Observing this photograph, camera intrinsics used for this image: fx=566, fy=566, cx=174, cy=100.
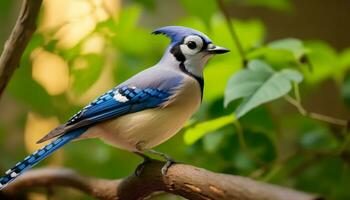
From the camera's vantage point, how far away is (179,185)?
476mm

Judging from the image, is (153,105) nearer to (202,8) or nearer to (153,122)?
(153,122)

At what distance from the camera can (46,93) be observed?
755 millimetres

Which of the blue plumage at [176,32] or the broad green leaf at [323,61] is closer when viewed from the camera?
the blue plumage at [176,32]

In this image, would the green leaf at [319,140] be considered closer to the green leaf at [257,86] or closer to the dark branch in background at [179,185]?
the green leaf at [257,86]

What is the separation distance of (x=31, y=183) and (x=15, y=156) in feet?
0.87

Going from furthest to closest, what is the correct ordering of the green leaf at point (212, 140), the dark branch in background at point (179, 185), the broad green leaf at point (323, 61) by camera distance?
the broad green leaf at point (323, 61)
the green leaf at point (212, 140)
the dark branch in background at point (179, 185)

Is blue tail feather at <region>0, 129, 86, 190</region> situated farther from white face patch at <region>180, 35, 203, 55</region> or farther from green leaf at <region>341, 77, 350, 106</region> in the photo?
green leaf at <region>341, 77, 350, 106</region>

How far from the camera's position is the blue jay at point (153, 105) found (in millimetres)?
504

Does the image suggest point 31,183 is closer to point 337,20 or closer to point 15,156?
point 15,156

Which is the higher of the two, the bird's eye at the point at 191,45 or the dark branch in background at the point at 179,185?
the bird's eye at the point at 191,45

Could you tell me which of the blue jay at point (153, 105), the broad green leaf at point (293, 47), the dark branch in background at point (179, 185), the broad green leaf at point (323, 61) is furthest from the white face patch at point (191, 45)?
the broad green leaf at point (323, 61)

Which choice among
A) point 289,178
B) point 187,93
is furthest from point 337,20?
point 187,93

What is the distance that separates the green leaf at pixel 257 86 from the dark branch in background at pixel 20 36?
0.69ft

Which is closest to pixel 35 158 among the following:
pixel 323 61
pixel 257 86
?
pixel 257 86
